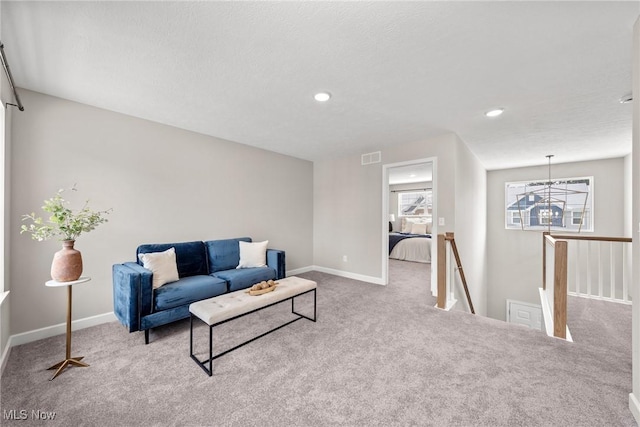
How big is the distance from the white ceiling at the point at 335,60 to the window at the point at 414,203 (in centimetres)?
538

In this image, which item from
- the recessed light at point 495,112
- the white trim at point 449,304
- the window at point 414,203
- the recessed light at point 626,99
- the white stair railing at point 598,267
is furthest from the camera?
the window at point 414,203

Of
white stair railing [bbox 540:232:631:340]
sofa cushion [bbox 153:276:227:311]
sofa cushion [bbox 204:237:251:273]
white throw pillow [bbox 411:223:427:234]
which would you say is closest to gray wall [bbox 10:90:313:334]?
sofa cushion [bbox 204:237:251:273]

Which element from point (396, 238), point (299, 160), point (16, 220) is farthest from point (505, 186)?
point (16, 220)

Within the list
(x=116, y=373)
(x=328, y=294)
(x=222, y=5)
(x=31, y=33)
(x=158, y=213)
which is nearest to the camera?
(x=222, y=5)

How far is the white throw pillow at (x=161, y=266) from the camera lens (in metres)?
2.60

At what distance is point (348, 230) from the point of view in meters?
4.87

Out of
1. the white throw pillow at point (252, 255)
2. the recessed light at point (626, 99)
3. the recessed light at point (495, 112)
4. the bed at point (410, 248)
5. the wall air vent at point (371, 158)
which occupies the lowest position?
the bed at point (410, 248)

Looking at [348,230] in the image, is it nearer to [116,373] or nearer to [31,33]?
[116,373]

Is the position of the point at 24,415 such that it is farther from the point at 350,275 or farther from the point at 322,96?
the point at 350,275

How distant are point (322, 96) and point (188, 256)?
2578 mm

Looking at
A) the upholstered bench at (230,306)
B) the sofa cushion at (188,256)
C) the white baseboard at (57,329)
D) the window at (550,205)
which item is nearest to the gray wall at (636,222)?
the upholstered bench at (230,306)

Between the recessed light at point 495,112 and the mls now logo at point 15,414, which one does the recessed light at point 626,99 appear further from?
the mls now logo at point 15,414

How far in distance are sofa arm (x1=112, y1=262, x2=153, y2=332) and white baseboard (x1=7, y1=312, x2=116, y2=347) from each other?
54 cm

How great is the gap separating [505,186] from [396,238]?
297 cm
